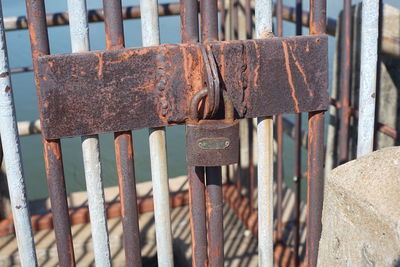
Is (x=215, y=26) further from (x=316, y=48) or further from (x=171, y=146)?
(x=171, y=146)

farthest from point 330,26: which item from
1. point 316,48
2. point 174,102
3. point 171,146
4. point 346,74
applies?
point 171,146

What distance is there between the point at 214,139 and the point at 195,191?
18 cm

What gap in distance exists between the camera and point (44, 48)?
1.17 m

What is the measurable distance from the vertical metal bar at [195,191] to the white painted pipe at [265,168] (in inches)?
6.4

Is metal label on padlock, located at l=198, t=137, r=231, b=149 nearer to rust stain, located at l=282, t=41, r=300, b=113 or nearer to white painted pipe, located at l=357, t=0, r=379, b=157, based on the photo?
rust stain, located at l=282, t=41, r=300, b=113

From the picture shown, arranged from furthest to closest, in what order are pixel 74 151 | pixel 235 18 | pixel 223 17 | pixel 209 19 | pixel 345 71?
1. pixel 74 151
2. pixel 223 17
3. pixel 235 18
4. pixel 345 71
5. pixel 209 19

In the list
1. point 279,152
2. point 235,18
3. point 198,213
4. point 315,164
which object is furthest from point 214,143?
point 235,18

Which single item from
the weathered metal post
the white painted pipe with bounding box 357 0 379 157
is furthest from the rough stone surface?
the weathered metal post

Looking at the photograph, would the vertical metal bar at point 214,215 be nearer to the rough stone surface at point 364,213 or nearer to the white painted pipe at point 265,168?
the white painted pipe at point 265,168

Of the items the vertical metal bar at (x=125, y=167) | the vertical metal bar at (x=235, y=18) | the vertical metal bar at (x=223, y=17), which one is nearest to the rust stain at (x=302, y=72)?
the vertical metal bar at (x=125, y=167)

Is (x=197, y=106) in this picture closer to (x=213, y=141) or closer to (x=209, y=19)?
(x=213, y=141)

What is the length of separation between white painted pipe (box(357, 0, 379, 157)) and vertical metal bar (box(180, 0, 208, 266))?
47 centimetres

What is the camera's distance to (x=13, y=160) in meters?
1.23

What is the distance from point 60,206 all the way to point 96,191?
0.30 ft
